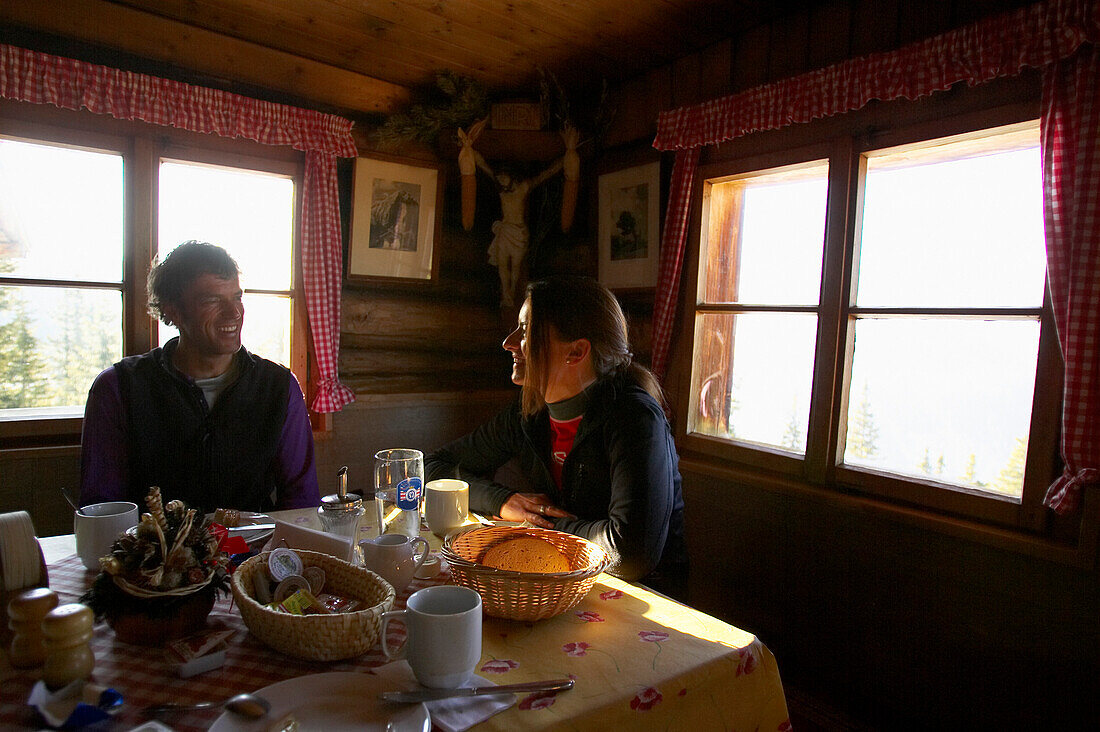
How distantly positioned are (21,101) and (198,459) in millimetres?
1626

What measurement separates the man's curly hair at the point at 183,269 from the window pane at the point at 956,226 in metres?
2.25

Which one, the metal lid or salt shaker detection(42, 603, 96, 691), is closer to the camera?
salt shaker detection(42, 603, 96, 691)

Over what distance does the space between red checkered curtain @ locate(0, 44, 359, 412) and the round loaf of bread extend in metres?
2.11

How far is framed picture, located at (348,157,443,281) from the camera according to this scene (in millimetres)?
3219

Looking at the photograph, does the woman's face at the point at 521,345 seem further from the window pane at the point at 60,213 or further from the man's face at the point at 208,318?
the window pane at the point at 60,213

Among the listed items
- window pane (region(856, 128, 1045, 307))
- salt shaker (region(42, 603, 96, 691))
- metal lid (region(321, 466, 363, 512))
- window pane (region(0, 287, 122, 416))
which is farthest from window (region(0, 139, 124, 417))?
window pane (region(856, 128, 1045, 307))

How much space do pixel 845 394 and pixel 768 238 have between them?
730 millimetres

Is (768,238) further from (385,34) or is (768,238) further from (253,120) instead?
(253,120)

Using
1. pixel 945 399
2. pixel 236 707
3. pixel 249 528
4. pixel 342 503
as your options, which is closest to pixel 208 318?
pixel 249 528

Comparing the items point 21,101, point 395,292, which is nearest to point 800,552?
point 395,292

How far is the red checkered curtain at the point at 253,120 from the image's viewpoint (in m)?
2.40

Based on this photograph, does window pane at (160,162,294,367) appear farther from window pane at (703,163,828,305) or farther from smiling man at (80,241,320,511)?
window pane at (703,163,828,305)

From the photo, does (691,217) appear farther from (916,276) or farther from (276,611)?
(276,611)

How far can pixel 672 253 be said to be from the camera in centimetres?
287
